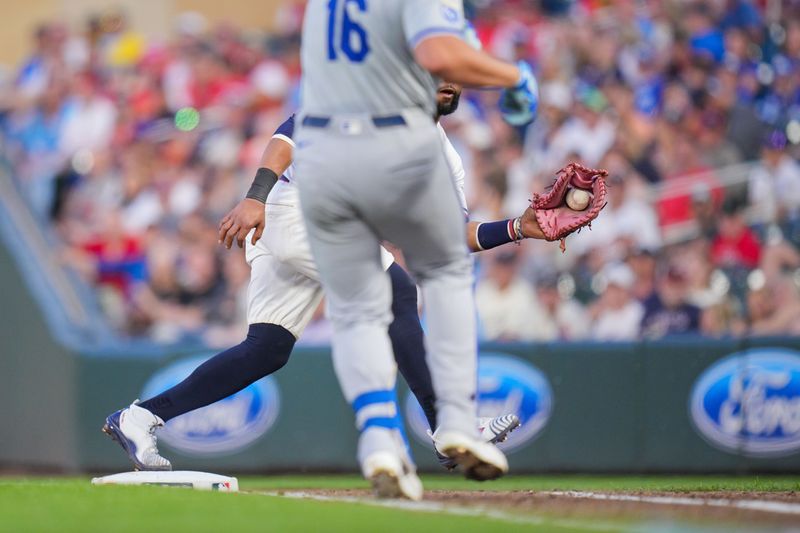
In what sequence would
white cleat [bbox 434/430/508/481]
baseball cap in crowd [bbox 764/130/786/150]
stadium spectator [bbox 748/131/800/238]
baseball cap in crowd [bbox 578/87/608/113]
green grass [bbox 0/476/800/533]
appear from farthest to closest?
baseball cap in crowd [bbox 578/87/608/113] < baseball cap in crowd [bbox 764/130/786/150] < stadium spectator [bbox 748/131/800/238] < white cleat [bbox 434/430/508/481] < green grass [bbox 0/476/800/533]

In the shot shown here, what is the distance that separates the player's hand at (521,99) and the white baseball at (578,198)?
631mm

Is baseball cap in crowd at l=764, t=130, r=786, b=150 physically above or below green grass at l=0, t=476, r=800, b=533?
above

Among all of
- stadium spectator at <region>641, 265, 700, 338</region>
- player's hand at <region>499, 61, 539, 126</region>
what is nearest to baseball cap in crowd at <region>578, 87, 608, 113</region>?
stadium spectator at <region>641, 265, 700, 338</region>

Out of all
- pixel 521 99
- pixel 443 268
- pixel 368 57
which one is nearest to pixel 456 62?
pixel 368 57

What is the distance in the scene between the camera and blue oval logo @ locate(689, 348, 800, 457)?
9.06 metres

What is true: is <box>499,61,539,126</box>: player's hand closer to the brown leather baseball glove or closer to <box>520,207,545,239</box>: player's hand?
the brown leather baseball glove

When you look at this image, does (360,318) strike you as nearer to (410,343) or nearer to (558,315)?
(410,343)

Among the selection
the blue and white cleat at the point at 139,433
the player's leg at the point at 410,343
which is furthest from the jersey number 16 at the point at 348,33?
the blue and white cleat at the point at 139,433

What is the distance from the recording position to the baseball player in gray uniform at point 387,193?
4625 mm

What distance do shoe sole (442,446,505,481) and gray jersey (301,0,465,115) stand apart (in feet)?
4.07

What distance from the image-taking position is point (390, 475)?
4836 mm

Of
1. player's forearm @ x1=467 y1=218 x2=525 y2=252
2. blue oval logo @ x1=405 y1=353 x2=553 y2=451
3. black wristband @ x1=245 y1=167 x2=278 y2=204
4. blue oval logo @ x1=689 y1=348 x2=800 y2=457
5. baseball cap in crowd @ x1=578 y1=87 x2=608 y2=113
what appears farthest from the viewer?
baseball cap in crowd @ x1=578 y1=87 x2=608 y2=113

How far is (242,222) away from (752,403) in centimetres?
491

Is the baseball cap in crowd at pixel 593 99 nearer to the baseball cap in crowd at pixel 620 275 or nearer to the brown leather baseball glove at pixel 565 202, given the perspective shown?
the baseball cap in crowd at pixel 620 275
